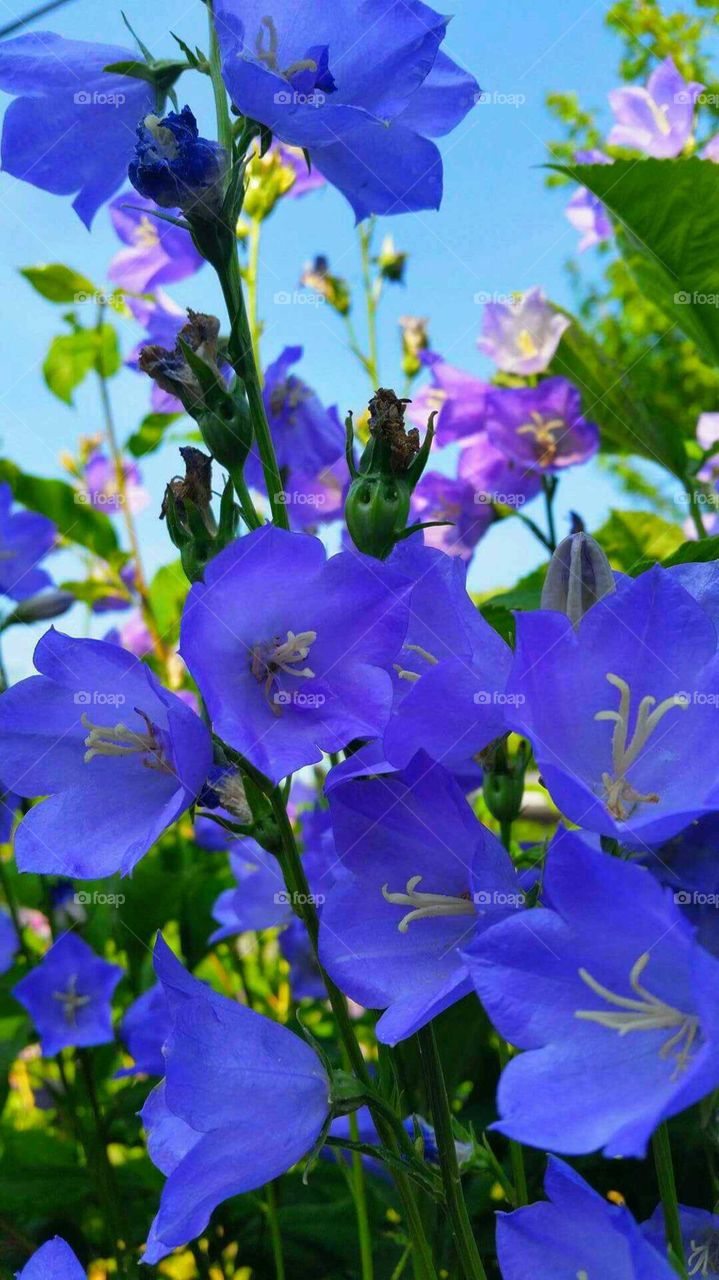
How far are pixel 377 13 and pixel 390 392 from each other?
218 millimetres

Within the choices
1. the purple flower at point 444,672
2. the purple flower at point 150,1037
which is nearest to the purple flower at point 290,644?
the purple flower at point 444,672

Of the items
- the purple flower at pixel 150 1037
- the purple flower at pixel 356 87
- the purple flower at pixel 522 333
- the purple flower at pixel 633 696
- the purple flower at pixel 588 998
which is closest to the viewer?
the purple flower at pixel 588 998

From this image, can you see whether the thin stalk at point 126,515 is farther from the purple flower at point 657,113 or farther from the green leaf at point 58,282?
the purple flower at point 657,113

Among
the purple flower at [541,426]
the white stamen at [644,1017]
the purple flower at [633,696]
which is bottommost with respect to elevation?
the purple flower at [541,426]

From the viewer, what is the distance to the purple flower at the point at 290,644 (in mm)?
585

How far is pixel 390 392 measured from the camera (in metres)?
0.66

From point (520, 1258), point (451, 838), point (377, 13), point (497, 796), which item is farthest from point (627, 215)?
point (520, 1258)

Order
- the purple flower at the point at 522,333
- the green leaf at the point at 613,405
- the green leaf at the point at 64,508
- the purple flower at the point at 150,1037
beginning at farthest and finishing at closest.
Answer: the green leaf at the point at 64,508 < the purple flower at the point at 522,333 < the green leaf at the point at 613,405 < the purple flower at the point at 150,1037

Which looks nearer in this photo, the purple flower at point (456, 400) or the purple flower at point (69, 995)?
the purple flower at point (69, 995)

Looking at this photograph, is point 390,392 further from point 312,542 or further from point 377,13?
point 377,13

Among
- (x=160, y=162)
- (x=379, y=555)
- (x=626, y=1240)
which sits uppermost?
(x=160, y=162)

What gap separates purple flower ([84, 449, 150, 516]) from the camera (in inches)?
77.9

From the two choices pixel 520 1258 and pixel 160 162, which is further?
pixel 160 162

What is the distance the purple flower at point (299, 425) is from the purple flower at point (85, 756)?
25.0 inches
